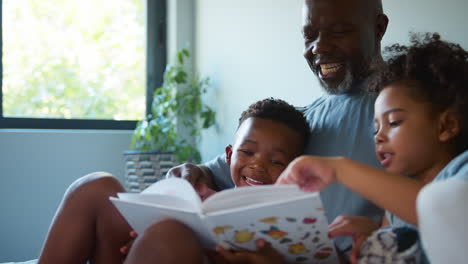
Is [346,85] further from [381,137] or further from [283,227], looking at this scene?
[283,227]

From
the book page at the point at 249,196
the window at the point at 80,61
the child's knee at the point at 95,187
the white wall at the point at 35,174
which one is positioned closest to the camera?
the book page at the point at 249,196

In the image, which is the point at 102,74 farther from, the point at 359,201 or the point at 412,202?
the point at 412,202

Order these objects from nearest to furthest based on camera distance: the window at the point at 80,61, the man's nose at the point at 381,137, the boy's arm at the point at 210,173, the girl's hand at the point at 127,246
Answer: the man's nose at the point at 381,137 < the girl's hand at the point at 127,246 < the boy's arm at the point at 210,173 < the window at the point at 80,61

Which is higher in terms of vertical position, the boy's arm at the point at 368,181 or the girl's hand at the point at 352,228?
the boy's arm at the point at 368,181

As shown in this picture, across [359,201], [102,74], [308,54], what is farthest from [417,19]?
[102,74]

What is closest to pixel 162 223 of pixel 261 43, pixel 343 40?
pixel 343 40

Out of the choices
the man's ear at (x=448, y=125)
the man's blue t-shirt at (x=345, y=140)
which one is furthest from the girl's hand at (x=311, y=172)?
the man's blue t-shirt at (x=345, y=140)

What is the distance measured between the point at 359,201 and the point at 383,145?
Answer: 0.28 meters

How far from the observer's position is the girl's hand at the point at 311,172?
0.93 metres

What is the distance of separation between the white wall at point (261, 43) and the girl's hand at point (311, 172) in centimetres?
75

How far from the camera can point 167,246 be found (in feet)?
3.29

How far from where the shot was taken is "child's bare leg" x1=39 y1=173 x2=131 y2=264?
136cm

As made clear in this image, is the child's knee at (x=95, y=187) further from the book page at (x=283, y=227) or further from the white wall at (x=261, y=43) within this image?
the white wall at (x=261, y=43)

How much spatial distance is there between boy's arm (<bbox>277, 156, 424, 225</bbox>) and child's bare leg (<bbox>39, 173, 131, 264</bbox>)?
0.62m
